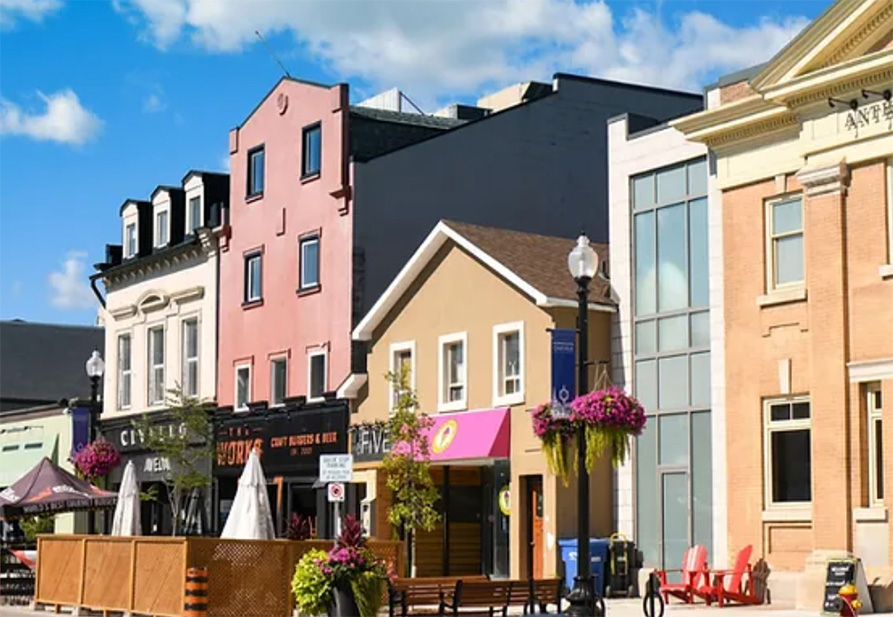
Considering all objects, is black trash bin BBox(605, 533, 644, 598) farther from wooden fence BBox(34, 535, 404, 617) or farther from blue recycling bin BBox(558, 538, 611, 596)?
wooden fence BBox(34, 535, 404, 617)

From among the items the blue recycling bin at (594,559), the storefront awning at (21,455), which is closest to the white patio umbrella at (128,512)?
the blue recycling bin at (594,559)

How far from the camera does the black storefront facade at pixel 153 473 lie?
147 feet

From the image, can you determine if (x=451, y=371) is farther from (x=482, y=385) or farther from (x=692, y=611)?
(x=692, y=611)

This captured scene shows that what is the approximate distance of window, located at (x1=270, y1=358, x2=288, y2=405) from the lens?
139ft

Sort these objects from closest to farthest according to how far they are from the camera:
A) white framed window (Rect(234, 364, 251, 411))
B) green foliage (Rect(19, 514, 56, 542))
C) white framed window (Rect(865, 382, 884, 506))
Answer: white framed window (Rect(865, 382, 884, 506)) → white framed window (Rect(234, 364, 251, 411)) → green foliage (Rect(19, 514, 56, 542))

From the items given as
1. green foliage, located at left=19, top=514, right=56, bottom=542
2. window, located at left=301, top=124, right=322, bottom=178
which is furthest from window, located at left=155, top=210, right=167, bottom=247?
green foliage, located at left=19, top=514, right=56, bottom=542

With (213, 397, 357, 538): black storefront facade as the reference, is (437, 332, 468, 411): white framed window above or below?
above

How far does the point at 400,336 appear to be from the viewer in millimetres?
37031

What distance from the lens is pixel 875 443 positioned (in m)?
25.6

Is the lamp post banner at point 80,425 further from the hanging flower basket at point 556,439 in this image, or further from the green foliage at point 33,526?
the hanging flower basket at point 556,439

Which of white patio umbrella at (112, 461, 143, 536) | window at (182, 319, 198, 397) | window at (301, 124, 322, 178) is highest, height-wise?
window at (301, 124, 322, 178)

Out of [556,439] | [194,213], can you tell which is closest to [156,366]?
[194,213]

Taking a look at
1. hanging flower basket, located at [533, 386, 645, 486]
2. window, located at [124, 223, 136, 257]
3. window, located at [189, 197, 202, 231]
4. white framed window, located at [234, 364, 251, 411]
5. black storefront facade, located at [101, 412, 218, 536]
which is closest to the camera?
hanging flower basket, located at [533, 386, 645, 486]

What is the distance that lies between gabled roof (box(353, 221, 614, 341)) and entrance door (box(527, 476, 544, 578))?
12.5 feet
